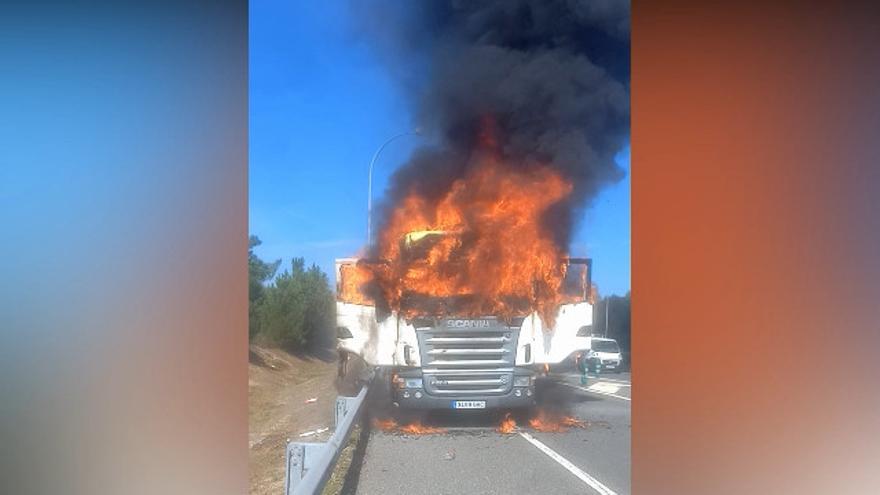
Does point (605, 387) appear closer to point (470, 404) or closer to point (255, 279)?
point (470, 404)

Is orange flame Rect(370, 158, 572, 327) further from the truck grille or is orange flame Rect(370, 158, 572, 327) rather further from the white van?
the white van

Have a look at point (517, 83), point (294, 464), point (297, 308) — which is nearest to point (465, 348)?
point (297, 308)

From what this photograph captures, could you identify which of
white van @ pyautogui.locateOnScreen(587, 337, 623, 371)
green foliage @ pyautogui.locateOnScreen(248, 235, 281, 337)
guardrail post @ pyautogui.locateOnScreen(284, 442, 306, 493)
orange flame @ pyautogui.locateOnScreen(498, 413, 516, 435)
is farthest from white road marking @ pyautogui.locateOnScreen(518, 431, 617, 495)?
green foliage @ pyautogui.locateOnScreen(248, 235, 281, 337)

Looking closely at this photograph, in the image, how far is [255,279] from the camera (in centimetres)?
299

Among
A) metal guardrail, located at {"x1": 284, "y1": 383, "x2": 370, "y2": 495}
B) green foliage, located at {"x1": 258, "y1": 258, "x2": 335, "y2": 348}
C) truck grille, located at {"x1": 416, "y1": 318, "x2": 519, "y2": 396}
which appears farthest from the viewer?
truck grille, located at {"x1": 416, "y1": 318, "x2": 519, "y2": 396}

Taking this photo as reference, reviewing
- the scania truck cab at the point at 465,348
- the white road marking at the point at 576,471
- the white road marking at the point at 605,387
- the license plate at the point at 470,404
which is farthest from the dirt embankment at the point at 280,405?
the white road marking at the point at 605,387

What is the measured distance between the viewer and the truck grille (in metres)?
3.08

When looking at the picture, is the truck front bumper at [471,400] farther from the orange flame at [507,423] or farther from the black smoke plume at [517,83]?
the black smoke plume at [517,83]

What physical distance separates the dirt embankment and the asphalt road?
256 mm

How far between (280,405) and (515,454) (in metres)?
1.04

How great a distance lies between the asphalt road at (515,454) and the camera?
9.79 feet
